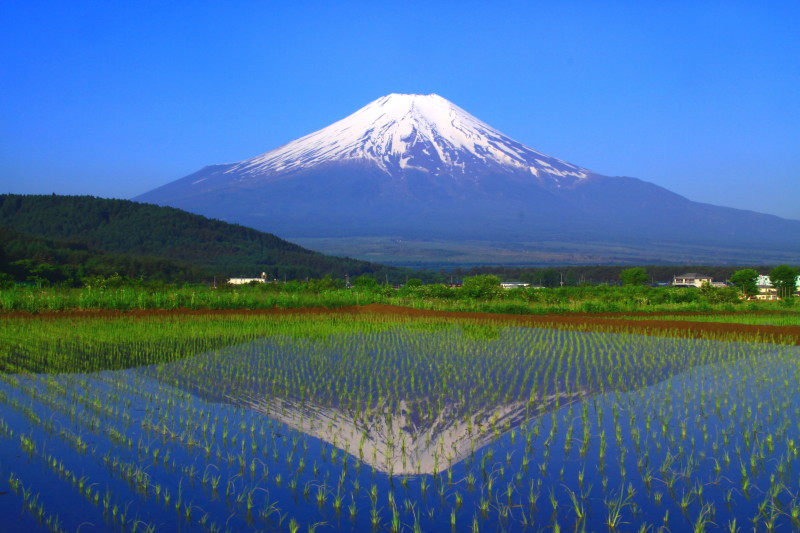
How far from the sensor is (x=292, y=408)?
8078mm

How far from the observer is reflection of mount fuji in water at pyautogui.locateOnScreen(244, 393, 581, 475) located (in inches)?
242

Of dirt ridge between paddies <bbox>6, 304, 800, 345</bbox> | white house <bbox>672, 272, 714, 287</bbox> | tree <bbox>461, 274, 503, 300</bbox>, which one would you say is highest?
tree <bbox>461, 274, 503, 300</bbox>

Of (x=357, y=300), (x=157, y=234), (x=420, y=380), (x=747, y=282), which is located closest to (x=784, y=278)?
(x=747, y=282)

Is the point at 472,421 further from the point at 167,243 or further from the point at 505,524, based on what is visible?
the point at 167,243

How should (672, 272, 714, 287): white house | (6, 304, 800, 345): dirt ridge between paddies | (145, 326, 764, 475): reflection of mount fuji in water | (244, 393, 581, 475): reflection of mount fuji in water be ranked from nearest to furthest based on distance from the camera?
A: (244, 393, 581, 475): reflection of mount fuji in water < (145, 326, 764, 475): reflection of mount fuji in water < (6, 304, 800, 345): dirt ridge between paddies < (672, 272, 714, 287): white house

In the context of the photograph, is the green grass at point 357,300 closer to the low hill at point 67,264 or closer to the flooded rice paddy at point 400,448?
the flooded rice paddy at point 400,448

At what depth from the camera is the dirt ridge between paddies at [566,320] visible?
1662 centimetres

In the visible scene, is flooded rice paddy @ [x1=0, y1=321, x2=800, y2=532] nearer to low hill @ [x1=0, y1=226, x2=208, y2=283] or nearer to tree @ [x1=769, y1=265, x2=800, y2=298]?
low hill @ [x1=0, y1=226, x2=208, y2=283]

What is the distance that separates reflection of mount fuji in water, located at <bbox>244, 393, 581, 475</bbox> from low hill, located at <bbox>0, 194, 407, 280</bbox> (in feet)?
229

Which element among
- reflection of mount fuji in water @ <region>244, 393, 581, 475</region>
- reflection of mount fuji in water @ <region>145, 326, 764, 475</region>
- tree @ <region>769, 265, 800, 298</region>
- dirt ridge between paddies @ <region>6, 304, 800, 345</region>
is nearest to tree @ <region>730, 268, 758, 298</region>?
tree @ <region>769, 265, 800, 298</region>

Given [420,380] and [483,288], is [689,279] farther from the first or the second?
[420,380]

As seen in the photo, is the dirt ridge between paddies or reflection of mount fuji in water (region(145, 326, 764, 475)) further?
the dirt ridge between paddies

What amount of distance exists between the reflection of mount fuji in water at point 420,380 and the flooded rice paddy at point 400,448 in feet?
0.13

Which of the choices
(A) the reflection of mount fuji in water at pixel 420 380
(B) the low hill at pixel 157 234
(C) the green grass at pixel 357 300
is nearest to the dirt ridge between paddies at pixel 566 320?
(C) the green grass at pixel 357 300
